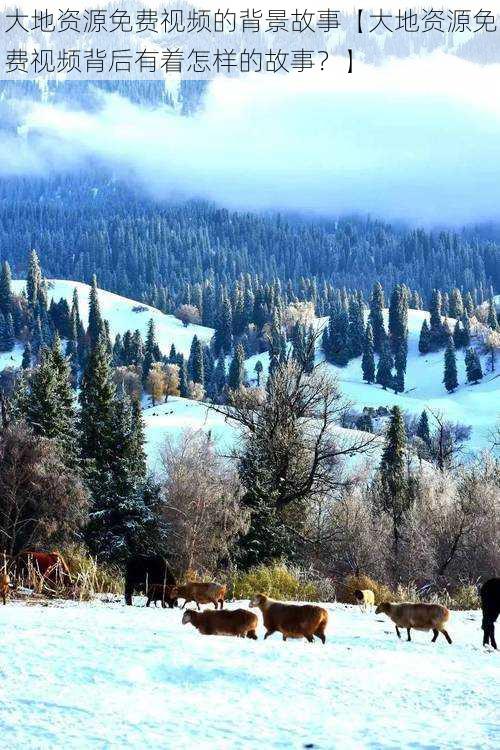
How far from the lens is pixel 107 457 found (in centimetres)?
4884

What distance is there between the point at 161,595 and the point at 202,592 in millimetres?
1393

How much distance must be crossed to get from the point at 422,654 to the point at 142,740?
439 cm

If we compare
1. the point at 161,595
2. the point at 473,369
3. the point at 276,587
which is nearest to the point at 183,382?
the point at 473,369

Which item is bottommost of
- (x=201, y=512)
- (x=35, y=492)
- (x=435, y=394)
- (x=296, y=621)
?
(x=296, y=621)

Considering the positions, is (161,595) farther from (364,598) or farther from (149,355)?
(149,355)

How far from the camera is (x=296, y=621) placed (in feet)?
31.9

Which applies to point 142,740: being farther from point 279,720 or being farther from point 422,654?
point 422,654

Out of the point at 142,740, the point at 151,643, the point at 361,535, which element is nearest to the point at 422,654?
the point at 151,643

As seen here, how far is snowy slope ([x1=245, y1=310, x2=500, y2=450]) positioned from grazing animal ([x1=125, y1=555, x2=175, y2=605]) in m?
127

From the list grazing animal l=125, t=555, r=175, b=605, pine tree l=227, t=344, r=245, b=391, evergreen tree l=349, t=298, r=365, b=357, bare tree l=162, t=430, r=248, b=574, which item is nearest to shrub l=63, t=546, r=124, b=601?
grazing animal l=125, t=555, r=175, b=605

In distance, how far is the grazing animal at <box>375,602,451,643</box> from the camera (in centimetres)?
1033

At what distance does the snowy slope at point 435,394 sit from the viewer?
149m

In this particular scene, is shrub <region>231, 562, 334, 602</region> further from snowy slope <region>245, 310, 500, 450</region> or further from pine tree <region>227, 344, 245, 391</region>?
pine tree <region>227, 344, 245, 391</region>

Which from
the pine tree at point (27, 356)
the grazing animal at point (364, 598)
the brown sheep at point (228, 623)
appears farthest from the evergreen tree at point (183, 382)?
the brown sheep at point (228, 623)
